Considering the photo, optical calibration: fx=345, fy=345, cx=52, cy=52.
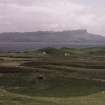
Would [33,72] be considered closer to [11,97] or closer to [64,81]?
[64,81]

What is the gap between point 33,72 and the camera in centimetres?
8269

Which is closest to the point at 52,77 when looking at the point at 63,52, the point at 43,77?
the point at 43,77

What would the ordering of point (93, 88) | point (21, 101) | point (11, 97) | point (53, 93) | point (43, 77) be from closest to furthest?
point (21, 101) → point (11, 97) → point (53, 93) → point (93, 88) → point (43, 77)

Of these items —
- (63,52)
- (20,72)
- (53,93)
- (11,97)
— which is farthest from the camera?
(63,52)

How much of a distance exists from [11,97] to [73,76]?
35.0 meters

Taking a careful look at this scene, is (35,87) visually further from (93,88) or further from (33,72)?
(33,72)

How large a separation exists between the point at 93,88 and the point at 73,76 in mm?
14545

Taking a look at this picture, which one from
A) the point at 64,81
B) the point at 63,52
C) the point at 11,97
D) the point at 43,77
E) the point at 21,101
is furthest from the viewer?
the point at 63,52

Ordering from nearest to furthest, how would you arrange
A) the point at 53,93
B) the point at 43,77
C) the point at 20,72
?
the point at 53,93 → the point at 43,77 → the point at 20,72

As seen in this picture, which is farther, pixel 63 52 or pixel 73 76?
pixel 63 52

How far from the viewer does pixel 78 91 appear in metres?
→ 60.2

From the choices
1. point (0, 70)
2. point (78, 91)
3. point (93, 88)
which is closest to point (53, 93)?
point (78, 91)

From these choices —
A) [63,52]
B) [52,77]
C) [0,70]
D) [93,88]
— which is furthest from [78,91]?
[63,52]

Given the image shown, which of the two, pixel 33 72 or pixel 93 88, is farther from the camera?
pixel 33 72
